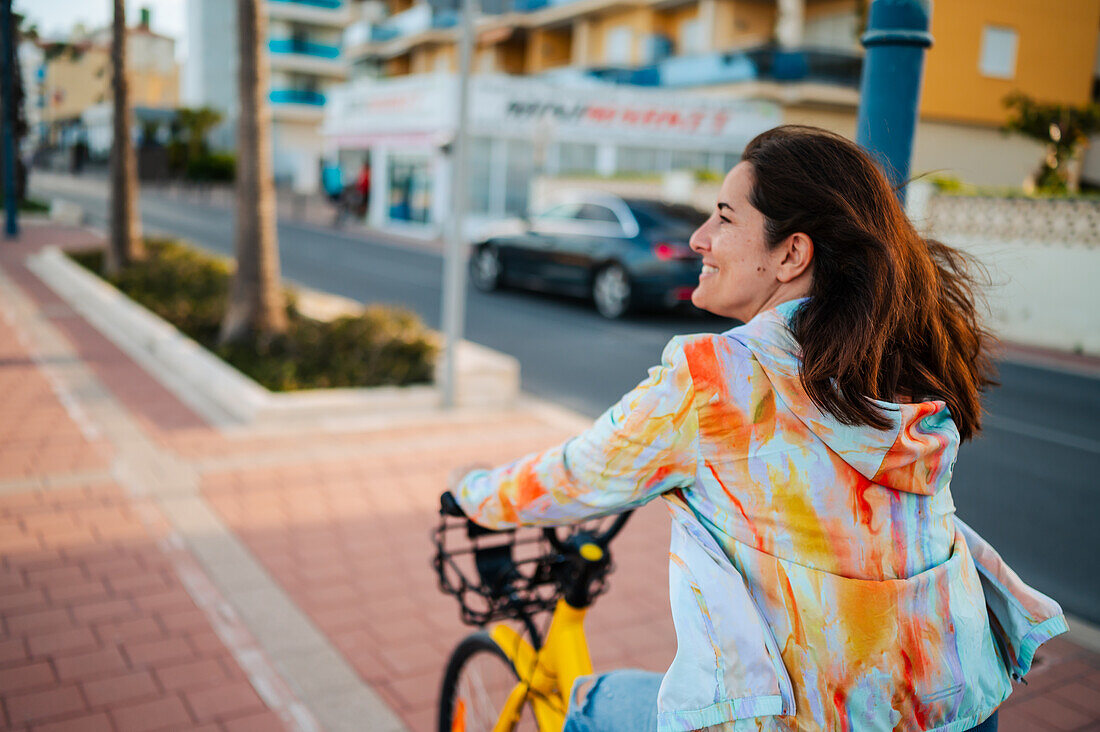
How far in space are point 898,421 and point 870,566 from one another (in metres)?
0.21

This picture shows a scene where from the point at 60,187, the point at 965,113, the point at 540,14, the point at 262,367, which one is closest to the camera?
the point at 262,367

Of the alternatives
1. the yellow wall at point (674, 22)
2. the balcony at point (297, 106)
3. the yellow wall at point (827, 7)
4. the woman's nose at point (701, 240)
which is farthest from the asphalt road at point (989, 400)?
the balcony at point (297, 106)

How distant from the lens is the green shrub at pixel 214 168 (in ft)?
152

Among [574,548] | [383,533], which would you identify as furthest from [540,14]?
[574,548]

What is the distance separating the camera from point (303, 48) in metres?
61.1

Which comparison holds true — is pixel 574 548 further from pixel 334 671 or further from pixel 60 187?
pixel 60 187

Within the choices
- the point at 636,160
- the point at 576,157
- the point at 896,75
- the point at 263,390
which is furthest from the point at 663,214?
the point at 636,160

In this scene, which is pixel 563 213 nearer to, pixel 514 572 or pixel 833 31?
pixel 514 572

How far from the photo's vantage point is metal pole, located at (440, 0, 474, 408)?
22.1ft

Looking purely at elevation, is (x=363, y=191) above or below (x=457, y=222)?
below

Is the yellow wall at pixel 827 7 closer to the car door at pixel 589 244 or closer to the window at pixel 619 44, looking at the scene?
the window at pixel 619 44

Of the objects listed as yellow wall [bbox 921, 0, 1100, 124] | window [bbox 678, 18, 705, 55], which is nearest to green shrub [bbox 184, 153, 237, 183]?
window [bbox 678, 18, 705, 55]

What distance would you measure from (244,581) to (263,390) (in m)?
2.95

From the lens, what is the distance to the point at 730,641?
133cm
